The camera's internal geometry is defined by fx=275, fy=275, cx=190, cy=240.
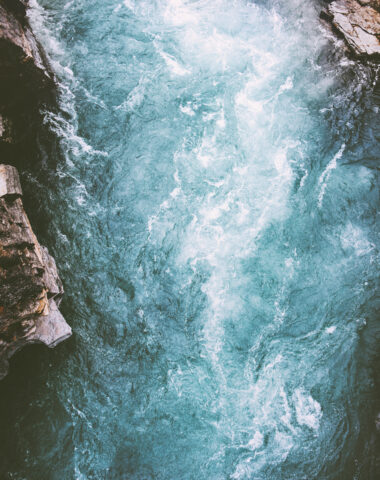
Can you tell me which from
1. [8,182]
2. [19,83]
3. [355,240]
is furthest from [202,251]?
[19,83]

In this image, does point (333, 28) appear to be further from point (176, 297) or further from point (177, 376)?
point (177, 376)

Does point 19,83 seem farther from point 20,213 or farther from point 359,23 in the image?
point 359,23

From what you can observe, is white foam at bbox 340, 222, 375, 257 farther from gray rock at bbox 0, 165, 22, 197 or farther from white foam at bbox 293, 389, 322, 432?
gray rock at bbox 0, 165, 22, 197

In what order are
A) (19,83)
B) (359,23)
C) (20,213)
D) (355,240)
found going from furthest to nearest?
1. (359,23)
2. (355,240)
3. (19,83)
4. (20,213)

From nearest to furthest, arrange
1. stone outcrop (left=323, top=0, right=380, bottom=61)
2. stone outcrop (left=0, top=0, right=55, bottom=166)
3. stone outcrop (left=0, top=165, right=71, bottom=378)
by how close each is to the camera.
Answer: stone outcrop (left=0, top=165, right=71, bottom=378) < stone outcrop (left=0, top=0, right=55, bottom=166) < stone outcrop (left=323, top=0, right=380, bottom=61)

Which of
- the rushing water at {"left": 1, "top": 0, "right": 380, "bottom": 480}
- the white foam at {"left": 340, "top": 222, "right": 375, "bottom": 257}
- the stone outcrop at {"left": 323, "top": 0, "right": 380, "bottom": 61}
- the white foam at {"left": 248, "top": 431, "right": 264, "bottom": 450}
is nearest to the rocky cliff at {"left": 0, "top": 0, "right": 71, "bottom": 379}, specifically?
the rushing water at {"left": 1, "top": 0, "right": 380, "bottom": 480}

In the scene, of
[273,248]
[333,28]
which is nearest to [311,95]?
[333,28]
